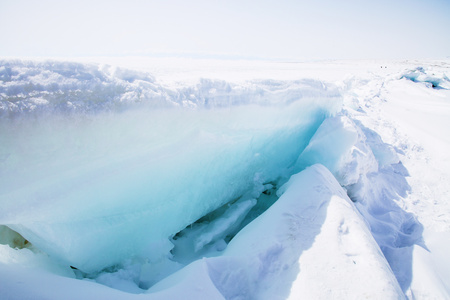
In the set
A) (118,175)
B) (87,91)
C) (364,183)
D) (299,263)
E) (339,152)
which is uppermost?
(87,91)

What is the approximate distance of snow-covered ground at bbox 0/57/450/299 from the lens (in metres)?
0.94

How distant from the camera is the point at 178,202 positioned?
1515 mm

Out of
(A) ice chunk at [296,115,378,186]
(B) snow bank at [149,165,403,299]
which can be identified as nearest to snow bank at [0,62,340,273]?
(B) snow bank at [149,165,403,299]

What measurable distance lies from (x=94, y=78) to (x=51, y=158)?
41 cm

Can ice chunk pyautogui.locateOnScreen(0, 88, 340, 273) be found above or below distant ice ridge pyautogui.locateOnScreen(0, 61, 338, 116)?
below

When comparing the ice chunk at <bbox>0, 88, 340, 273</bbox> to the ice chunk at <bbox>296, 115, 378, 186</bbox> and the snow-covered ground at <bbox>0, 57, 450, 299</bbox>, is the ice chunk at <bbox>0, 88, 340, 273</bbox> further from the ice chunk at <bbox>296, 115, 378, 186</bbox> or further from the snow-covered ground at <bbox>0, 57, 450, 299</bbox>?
the ice chunk at <bbox>296, 115, 378, 186</bbox>

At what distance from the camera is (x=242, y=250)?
4.06ft

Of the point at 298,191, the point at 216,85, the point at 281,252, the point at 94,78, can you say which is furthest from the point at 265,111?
the point at 94,78

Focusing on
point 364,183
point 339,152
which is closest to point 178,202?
point 339,152

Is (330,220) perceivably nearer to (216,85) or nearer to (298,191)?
(298,191)

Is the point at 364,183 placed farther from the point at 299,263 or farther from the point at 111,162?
Answer: the point at 111,162

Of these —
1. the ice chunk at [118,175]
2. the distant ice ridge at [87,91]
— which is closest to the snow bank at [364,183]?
the ice chunk at [118,175]

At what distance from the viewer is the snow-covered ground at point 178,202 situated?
3.09ft

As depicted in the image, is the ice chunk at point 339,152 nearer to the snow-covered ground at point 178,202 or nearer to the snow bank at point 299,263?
the snow-covered ground at point 178,202
